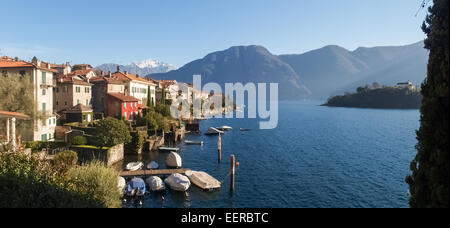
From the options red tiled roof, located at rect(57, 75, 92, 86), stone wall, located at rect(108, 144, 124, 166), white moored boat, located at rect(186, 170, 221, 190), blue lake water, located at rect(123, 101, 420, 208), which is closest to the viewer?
blue lake water, located at rect(123, 101, 420, 208)

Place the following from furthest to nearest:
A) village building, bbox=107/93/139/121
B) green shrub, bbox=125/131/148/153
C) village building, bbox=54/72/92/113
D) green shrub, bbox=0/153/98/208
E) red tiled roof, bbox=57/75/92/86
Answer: village building, bbox=107/93/139/121 → village building, bbox=54/72/92/113 → red tiled roof, bbox=57/75/92/86 → green shrub, bbox=125/131/148/153 → green shrub, bbox=0/153/98/208

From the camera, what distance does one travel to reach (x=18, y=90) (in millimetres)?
36812

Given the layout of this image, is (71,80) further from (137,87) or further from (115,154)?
(115,154)

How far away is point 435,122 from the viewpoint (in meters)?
9.34

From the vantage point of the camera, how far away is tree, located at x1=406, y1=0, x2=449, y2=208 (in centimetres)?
891

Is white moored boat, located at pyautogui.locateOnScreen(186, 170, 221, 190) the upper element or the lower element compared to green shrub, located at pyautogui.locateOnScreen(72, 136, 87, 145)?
lower

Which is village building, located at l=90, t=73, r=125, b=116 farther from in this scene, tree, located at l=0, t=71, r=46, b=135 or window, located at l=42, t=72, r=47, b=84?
tree, located at l=0, t=71, r=46, b=135

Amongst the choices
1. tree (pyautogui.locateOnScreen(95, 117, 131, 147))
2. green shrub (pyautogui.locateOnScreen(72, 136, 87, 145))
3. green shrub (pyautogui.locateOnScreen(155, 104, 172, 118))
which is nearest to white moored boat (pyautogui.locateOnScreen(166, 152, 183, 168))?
tree (pyautogui.locateOnScreen(95, 117, 131, 147))

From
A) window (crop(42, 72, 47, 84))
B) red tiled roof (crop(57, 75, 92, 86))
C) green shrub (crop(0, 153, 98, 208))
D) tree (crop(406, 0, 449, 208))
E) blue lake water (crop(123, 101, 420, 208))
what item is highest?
red tiled roof (crop(57, 75, 92, 86))

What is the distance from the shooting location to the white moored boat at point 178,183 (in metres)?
29.8

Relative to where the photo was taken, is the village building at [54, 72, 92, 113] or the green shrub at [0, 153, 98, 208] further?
the village building at [54, 72, 92, 113]

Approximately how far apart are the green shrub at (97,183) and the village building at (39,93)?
2483 centimetres

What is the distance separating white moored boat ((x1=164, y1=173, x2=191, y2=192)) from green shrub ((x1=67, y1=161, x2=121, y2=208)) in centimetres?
991

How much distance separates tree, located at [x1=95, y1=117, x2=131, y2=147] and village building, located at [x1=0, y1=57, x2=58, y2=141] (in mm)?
8299
